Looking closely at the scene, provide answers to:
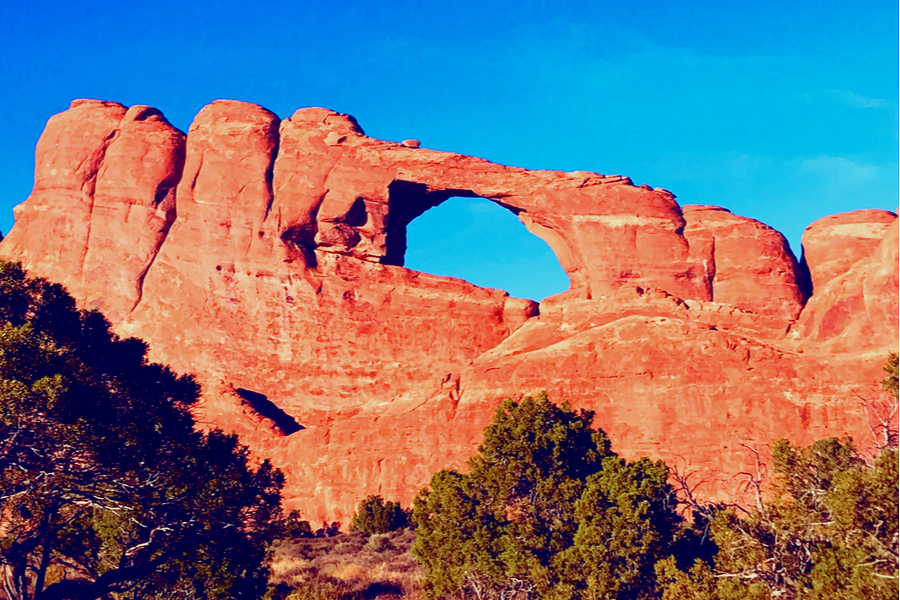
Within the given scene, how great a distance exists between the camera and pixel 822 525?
12.3 metres

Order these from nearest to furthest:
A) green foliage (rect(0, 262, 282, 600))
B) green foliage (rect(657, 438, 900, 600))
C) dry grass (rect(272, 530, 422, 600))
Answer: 1. green foliage (rect(657, 438, 900, 600))
2. green foliage (rect(0, 262, 282, 600))
3. dry grass (rect(272, 530, 422, 600))

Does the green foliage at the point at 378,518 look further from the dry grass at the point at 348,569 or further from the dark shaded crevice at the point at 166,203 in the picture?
the dark shaded crevice at the point at 166,203

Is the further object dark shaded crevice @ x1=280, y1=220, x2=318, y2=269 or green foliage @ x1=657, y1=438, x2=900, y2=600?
dark shaded crevice @ x1=280, y1=220, x2=318, y2=269

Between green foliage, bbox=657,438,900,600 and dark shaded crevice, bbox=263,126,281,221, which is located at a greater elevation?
dark shaded crevice, bbox=263,126,281,221

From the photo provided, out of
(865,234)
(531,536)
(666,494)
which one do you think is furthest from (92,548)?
(865,234)

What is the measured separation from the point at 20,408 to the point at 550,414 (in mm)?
12172

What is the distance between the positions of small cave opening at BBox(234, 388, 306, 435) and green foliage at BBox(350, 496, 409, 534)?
10616mm

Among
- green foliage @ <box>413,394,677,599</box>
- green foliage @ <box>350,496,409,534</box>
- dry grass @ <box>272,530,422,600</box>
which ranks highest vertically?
green foliage @ <box>413,394,677,599</box>

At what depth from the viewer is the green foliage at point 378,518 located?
40.3m

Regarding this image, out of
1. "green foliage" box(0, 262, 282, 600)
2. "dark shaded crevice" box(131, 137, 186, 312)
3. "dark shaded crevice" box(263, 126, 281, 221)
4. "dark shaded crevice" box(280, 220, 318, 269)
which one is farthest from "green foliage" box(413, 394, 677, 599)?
"dark shaded crevice" box(131, 137, 186, 312)

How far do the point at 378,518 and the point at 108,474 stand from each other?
1005 inches

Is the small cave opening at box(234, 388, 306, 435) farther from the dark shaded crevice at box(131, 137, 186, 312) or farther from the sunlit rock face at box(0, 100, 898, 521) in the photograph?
the dark shaded crevice at box(131, 137, 186, 312)

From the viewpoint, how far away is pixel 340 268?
55.1m

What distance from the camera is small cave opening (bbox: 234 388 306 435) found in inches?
2015
